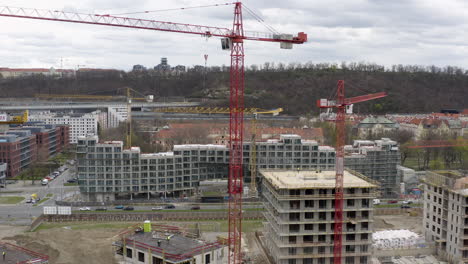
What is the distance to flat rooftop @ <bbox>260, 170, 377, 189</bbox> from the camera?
2995 cm

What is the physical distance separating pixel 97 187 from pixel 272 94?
3253 inches

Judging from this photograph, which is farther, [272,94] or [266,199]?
[272,94]

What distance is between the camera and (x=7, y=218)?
42844mm

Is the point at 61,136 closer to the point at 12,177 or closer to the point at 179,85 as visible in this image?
the point at 12,177

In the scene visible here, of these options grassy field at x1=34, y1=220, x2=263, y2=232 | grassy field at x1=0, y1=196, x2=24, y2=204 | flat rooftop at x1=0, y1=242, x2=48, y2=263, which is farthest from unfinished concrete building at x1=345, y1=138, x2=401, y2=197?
grassy field at x1=0, y1=196, x2=24, y2=204

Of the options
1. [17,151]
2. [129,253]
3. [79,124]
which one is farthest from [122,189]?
[79,124]

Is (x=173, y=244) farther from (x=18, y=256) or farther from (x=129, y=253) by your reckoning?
(x=18, y=256)

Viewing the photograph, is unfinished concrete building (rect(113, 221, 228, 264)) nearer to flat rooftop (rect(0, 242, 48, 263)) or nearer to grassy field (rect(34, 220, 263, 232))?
flat rooftop (rect(0, 242, 48, 263))

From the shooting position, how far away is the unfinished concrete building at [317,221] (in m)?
30.0

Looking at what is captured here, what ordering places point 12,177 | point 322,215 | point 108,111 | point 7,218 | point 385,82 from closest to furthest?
1. point 322,215
2. point 7,218
3. point 12,177
4. point 108,111
5. point 385,82

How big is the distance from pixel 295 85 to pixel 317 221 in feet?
342

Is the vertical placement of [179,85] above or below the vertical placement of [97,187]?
above

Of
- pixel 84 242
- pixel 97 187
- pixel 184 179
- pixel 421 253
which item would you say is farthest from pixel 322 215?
pixel 97 187

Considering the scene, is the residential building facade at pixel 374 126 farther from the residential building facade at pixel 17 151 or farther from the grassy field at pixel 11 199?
the grassy field at pixel 11 199
